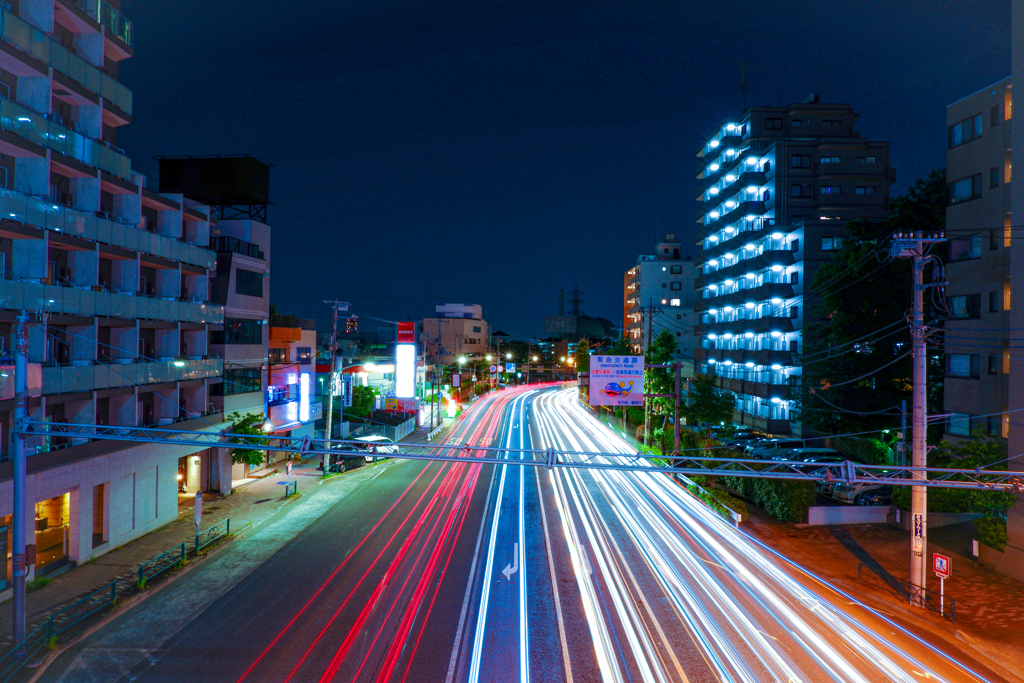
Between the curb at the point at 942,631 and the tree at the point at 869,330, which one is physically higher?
the tree at the point at 869,330

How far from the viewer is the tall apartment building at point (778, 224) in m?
47.9

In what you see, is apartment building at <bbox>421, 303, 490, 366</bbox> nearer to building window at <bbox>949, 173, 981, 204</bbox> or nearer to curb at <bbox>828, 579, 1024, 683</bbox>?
building window at <bbox>949, 173, 981, 204</bbox>

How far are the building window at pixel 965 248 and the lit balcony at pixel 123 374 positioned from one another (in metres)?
34.3

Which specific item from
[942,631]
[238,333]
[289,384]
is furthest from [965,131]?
[289,384]

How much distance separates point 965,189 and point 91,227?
35043 millimetres

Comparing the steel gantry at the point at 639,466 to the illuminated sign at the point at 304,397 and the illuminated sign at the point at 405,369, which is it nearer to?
the illuminated sign at the point at 304,397

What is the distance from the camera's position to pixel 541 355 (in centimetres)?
14825

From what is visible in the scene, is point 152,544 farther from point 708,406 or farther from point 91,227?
point 708,406

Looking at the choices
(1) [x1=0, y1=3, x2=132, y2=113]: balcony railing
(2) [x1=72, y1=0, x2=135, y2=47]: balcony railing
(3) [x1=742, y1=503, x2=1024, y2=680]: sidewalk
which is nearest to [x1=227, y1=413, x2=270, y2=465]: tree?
(1) [x1=0, y1=3, x2=132, y2=113]: balcony railing

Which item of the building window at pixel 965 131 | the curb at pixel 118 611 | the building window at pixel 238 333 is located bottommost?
the curb at pixel 118 611

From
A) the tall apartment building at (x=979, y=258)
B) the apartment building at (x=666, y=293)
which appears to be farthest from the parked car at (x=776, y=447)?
the apartment building at (x=666, y=293)

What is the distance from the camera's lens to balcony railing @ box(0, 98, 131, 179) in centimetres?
1745

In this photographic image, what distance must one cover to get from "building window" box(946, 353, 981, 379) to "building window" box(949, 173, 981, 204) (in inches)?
269

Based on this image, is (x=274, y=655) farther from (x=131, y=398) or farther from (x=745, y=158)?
(x=745, y=158)
